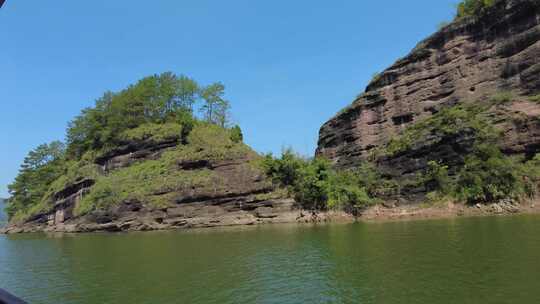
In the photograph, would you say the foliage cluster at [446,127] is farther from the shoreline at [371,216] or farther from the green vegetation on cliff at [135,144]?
the green vegetation on cliff at [135,144]

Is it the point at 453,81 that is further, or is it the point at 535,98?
the point at 453,81

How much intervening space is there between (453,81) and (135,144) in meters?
50.0

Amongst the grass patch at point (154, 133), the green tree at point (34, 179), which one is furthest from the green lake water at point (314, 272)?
the green tree at point (34, 179)

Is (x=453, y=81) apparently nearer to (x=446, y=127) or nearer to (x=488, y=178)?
(x=446, y=127)

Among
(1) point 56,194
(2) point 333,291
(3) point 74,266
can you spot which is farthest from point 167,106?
(2) point 333,291

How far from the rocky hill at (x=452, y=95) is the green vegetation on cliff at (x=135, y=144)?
20294 mm

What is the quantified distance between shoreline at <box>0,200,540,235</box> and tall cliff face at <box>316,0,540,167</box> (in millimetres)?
7450

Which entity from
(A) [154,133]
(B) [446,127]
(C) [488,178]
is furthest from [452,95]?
(A) [154,133]

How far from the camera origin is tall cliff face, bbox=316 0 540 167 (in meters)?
41.7

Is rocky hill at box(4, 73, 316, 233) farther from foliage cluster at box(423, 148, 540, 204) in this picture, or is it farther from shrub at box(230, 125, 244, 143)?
foliage cluster at box(423, 148, 540, 204)

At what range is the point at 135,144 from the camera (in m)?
61.1

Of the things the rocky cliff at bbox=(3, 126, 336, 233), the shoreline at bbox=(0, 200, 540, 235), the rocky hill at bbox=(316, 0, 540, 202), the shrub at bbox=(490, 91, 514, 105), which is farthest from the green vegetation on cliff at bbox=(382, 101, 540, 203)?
the rocky cliff at bbox=(3, 126, 336, 233)

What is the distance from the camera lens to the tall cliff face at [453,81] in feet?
137

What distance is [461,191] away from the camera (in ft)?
131
